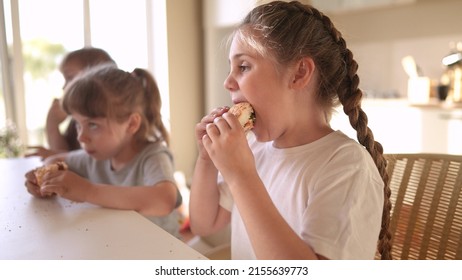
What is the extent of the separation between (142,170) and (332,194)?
0.51 metres

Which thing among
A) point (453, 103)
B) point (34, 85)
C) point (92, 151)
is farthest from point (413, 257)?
point (453, 103)

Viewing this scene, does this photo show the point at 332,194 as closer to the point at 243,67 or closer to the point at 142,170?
the point at 243,67

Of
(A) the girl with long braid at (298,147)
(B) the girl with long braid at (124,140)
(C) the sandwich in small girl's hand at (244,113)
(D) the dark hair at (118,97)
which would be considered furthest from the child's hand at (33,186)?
(C) the sandwich in small girl's hand at (244,113)

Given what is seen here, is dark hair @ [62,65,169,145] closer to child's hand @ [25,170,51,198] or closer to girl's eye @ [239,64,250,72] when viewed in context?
child's hand @ [25,170,51,198]

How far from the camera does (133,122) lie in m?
0.95

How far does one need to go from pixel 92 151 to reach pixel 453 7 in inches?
76.1

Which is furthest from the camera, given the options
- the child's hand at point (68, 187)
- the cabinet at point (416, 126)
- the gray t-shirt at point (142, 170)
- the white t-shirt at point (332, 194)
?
the cabinet at point (416, 126)

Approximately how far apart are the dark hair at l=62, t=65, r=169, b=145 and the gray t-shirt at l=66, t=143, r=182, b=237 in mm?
67

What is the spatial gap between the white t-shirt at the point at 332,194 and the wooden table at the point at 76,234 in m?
0.16

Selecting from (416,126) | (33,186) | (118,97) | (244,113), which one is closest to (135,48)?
(118,97)

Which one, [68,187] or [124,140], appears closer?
[68,187]

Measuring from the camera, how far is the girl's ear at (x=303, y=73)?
1.98ft

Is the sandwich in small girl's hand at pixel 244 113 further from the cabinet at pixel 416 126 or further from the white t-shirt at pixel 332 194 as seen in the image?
the cabinet at pixel 416 126

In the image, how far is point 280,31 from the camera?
23.8 inches
